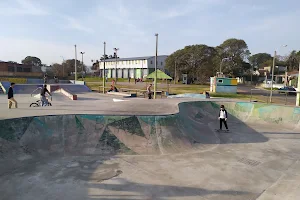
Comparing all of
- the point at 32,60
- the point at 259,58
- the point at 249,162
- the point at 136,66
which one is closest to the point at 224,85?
the point at 249,162

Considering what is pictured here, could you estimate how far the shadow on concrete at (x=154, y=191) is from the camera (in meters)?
5.49

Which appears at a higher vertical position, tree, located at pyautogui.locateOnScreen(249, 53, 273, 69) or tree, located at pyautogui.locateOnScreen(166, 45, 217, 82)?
tree, located at pyautogui.locateOnScreen(249, 53, 273, 69)

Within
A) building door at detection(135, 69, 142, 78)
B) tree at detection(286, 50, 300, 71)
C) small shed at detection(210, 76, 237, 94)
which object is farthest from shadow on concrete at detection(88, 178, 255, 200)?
tree at detection(286, 50, 300, 71)

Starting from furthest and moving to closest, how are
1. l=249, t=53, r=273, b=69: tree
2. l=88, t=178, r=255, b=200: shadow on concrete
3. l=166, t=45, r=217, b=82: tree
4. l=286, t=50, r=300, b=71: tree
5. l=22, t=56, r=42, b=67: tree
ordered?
l=249, t=53, r=273, b=69: tree → l=22, t=56, r=42, b=67: tree → l=286, t=50, r=300, b=71: tree → l=166, t=45, r=217, b=82: tree → l=88, t=178, r=255, b=200: shadow on concrete

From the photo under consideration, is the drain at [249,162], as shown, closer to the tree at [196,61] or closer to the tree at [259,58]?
the tree at [196,61]

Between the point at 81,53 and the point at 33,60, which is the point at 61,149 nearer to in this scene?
the point at 81,53

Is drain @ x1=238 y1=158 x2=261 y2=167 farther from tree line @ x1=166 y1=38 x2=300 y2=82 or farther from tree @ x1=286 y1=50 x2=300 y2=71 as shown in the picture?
tree @ x1=286 y1=50 x2=300 y2=71

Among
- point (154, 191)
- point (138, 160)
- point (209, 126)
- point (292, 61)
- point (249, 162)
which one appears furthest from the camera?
point (292, 61)

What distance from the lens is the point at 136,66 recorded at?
76.3 metres

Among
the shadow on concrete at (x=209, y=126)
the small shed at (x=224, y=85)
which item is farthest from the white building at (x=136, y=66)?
the shadow on concrete at (x=209, y=126)

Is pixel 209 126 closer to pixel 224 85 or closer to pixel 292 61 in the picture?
pixel 224 85

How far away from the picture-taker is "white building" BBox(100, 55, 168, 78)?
72.8m

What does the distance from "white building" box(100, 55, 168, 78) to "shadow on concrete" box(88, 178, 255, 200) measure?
6719cm

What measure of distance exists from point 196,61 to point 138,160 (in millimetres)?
51426
